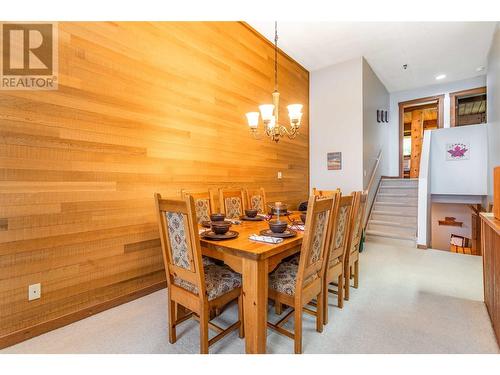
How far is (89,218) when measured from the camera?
7.07 feet

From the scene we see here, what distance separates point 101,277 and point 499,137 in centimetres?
574

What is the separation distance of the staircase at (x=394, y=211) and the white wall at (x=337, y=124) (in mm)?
999

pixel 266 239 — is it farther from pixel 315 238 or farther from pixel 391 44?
pixel 391 44

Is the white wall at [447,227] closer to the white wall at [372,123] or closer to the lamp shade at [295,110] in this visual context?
the white wall at [372,123]

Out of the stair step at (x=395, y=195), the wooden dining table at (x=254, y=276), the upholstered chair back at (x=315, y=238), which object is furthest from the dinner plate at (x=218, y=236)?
the stair step at (x=395, y=195)

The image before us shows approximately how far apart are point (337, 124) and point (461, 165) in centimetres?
308

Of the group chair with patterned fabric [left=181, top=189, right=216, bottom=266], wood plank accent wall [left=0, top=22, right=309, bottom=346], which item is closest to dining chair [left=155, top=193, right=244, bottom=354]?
chair with patterned fabric [left=181, top=189, right=216, bottom=266]

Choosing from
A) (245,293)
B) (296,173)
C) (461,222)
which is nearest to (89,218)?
(245,293)

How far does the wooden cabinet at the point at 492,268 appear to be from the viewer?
5.82ft

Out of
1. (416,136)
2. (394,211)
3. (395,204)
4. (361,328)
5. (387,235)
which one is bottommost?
(361,328)

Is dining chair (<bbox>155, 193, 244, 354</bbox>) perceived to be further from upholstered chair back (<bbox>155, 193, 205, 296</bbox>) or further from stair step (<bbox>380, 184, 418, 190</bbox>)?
stair step (<bbox>380, 184, 418, 190</bbox>)

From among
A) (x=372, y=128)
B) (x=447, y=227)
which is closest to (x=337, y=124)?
(x=372, y=128)

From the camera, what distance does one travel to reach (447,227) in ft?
23.6
